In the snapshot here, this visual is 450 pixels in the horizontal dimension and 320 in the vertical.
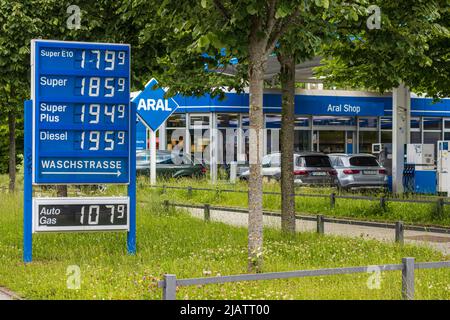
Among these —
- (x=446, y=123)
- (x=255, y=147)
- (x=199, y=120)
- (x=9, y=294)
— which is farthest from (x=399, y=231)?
(x=446, y=123)

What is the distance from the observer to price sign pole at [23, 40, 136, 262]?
12.2 meters

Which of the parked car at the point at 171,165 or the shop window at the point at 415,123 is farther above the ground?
the shop window at the point at 415,123

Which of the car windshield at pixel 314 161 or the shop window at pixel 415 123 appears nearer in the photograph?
the car windshield at pixel 314 161

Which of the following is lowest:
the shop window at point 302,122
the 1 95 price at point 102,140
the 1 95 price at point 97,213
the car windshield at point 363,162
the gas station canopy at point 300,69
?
the 1 95 price at point 97,213

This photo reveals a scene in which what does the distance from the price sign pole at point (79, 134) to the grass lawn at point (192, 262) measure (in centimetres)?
56

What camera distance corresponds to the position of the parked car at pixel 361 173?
92.2 ft

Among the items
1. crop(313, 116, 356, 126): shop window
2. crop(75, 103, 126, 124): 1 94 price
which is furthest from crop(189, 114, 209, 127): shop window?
crop(75, 103, 126, 124): 1 94 price

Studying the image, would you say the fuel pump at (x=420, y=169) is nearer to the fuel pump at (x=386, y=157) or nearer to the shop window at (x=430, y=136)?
the fuel pump at (x=386, y=157)

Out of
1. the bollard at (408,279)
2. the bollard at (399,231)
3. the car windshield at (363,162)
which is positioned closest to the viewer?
the bollard at (408,279)

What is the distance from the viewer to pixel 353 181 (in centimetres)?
2812

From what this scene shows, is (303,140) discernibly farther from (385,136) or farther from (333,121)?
(385,136)

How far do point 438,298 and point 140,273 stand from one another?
3.50 meters

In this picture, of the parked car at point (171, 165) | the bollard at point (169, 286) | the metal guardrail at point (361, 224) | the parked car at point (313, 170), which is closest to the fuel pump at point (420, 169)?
the parked car at point (313, 170)
